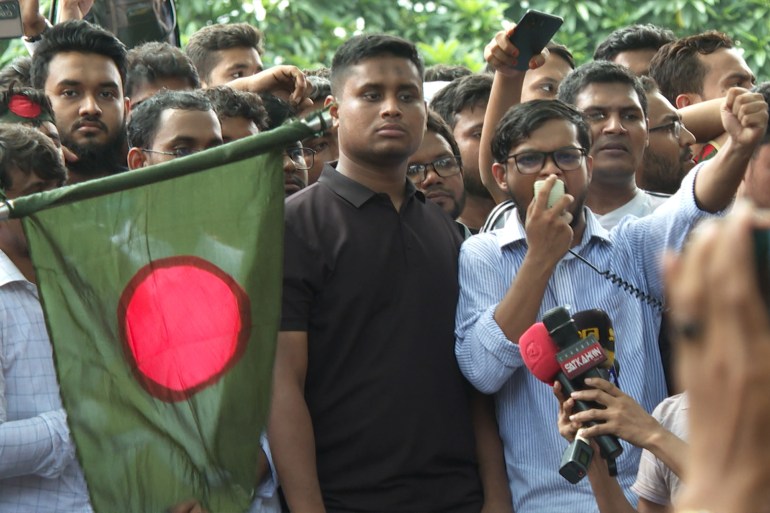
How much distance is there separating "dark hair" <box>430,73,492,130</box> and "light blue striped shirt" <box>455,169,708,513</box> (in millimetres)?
1749

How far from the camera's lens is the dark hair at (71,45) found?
19.6 ft

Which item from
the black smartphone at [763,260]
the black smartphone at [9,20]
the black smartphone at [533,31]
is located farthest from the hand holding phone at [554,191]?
the black smartphone at [763,260]

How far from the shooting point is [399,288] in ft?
14.8

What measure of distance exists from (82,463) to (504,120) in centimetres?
206

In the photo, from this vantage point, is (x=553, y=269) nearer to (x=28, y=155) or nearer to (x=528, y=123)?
(x=528, y=123)

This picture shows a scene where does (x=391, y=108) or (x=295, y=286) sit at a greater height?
(x=391, y=108)

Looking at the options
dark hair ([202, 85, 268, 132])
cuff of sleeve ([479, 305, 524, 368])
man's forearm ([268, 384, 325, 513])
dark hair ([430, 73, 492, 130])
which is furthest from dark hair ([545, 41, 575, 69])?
man's forearm ([268, 384, 325, 513])

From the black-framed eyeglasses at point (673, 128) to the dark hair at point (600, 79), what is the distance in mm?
298

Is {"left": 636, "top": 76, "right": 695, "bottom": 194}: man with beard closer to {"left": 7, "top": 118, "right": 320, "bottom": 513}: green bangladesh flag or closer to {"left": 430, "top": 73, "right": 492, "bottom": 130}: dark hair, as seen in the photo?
{"left": 430, "top": 73, "right": 492, "bottom": 130}: dark hair

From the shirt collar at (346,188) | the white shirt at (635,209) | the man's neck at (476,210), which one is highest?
the shirt collar at (346,188)

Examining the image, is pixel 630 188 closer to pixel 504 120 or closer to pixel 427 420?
pixel 504 120

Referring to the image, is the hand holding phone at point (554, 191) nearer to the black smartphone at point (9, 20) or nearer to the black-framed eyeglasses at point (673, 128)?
the black-framed eyeglasses at point (673, 128)

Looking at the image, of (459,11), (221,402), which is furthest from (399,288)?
(459,11)

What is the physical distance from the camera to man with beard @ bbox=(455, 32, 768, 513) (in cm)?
431
